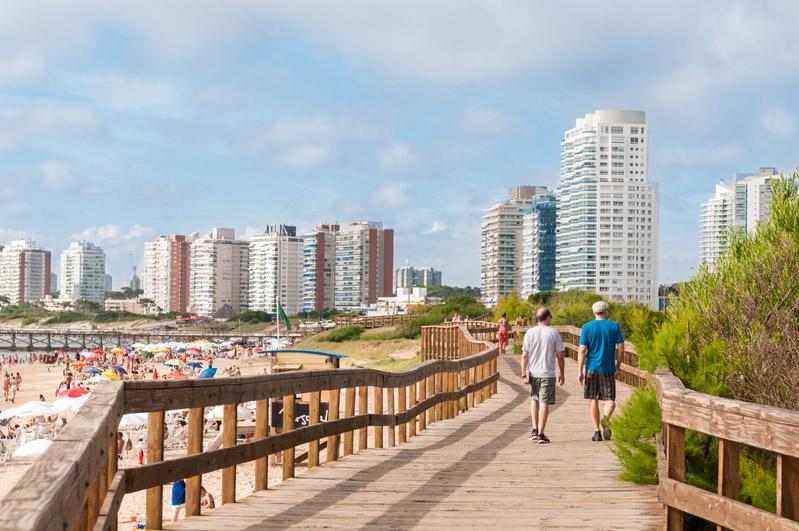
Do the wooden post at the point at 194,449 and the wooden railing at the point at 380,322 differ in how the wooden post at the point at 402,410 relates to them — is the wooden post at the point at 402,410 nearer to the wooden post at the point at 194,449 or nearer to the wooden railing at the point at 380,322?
the wooden post at the point at 194,449

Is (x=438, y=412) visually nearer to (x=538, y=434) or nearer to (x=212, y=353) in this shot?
(x=538, y=434)

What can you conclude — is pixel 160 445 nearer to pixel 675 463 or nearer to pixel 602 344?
pixel 675 463

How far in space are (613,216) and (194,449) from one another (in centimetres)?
18106

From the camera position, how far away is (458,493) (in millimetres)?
7367

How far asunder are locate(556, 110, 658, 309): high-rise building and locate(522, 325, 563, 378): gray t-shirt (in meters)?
170

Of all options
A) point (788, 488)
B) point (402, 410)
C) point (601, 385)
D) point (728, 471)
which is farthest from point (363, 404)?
point (788, 488)

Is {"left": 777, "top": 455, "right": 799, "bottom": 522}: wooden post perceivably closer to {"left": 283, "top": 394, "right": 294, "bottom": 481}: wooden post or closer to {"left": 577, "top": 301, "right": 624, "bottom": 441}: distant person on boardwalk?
{"left": 283, "top": 394, "right": 294, "bottom": 481}: wooden post

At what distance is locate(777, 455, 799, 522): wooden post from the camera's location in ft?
14.4

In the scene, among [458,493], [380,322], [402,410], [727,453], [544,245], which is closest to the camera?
[727,453]

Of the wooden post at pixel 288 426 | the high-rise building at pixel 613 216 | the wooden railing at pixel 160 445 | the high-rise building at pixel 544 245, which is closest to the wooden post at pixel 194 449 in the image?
the wooden railing at pixel 160 445

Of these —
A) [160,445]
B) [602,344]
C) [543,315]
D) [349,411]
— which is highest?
[543,315]

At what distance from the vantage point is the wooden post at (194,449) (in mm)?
6031

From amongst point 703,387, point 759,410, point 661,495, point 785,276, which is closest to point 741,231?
point 785,276

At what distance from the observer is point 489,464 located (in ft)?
30.2
